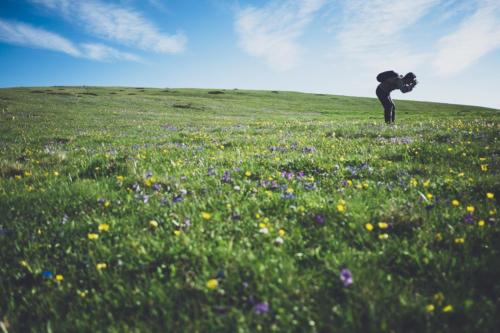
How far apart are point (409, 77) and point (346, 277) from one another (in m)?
16.8

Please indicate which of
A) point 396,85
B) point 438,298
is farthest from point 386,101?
point 438,298

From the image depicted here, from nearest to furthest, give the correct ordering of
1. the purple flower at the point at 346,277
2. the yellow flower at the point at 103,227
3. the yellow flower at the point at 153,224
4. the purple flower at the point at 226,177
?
the purple flower at the point at 346,277 → the yellow flower at the point at 103,227 → the yellow flower at the point at 153,224 → the purple flower at the point at 226,177

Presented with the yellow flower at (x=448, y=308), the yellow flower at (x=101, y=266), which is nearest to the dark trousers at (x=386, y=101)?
the yellow flower at (x=448, y=308)

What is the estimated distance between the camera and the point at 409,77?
15.9 metres

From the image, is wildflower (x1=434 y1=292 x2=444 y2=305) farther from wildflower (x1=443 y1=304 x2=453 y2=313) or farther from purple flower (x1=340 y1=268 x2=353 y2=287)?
purple flower (x1=340 y1=268 x2=353 y2=287)

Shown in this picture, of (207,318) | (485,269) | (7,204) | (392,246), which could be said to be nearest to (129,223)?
(207,318)

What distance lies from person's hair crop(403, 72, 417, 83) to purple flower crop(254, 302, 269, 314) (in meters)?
17.3

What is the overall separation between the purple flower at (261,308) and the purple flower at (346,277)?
742 millimetres

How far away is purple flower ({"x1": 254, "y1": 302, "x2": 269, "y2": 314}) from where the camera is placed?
2.26 meters

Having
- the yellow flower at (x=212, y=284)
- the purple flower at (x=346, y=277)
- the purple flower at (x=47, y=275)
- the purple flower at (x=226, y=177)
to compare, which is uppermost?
the purple flower at (x=226, y=177)

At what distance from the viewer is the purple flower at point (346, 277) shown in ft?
8.10

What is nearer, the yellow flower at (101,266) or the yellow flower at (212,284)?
the yellow flower at (212,284)

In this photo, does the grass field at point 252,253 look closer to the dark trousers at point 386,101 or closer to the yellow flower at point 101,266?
the yellow flower at point 101,266

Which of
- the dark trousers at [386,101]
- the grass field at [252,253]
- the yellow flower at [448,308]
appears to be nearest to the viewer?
the yellow flower at [448,308]
